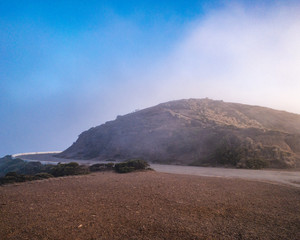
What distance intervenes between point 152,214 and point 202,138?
25947 millimetres

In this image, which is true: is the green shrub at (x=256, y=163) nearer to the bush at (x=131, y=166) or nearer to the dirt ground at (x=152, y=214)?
the bush at (x=131, y=166)

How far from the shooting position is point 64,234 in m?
4.88

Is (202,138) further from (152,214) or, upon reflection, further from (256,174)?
(152,214)

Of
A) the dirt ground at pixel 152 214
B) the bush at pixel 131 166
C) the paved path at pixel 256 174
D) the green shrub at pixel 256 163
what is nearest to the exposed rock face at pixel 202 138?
the green shrub at pixel 256 163

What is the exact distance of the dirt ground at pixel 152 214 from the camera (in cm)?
494

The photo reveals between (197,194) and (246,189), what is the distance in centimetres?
297

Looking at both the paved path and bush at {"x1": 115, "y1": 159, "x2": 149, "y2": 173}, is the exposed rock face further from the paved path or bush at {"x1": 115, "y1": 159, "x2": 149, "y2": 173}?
bush at {"x1": 115, "y1": 159, "x2": 149, "y2": 173}

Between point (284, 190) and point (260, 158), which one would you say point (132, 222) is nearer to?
point (284, 190)

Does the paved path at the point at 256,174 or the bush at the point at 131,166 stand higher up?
the bush at the point at 131,166

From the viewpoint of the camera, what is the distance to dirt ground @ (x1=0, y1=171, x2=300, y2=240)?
16.2 ft

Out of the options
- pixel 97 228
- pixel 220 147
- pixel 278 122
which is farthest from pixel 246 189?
pixel 278 122

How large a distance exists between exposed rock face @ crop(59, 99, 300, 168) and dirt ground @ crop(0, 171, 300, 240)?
14.4 m

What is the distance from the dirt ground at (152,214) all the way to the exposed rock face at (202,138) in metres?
14.4

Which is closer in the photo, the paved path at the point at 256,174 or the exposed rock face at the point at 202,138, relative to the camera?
the paved path at the point at 256,174
